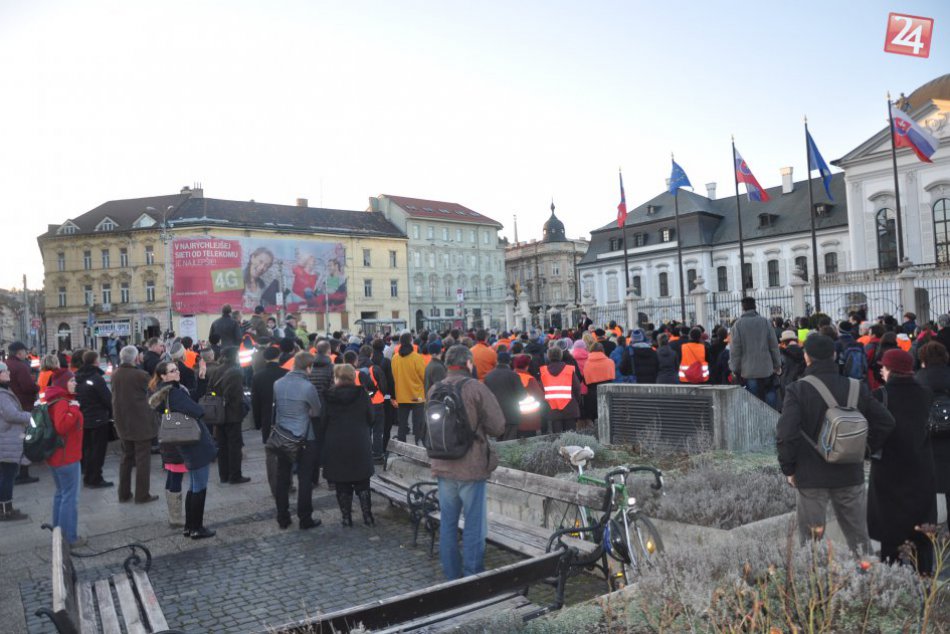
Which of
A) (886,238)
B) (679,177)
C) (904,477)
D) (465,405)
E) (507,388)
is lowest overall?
(904,477)

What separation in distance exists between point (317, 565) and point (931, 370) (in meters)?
5.62

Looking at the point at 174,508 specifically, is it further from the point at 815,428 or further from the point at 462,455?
the point at 815,428

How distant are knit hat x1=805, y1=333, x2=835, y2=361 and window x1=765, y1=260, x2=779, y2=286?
2068 inches

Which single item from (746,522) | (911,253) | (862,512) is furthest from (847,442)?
(911,253)

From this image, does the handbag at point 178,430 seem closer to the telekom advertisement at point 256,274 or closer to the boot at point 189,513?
the boot at point 189,513

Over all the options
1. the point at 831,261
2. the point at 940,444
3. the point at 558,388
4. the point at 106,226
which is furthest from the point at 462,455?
the point at 106,226

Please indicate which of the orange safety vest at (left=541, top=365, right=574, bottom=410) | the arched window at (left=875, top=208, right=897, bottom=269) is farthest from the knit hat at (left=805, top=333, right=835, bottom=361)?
the arched window at (left=875, top=208, right=897, bottom=269)

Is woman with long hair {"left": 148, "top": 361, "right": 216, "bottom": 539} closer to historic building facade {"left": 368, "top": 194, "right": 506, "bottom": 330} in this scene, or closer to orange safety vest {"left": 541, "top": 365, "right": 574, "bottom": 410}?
orange safety vest {"left": 541, "top": 365, "right": 574, "bottom": 410}

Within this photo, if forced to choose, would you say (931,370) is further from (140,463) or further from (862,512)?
(140,463)

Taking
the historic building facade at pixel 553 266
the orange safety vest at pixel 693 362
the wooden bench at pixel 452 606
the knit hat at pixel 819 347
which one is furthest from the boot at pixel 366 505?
the historic building facade at pixel 553 266

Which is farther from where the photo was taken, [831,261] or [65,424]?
[831,261]

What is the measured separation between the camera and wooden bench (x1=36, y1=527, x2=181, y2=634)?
4215 mm

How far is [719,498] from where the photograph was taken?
6.04 meters

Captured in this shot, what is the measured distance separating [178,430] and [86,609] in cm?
254
